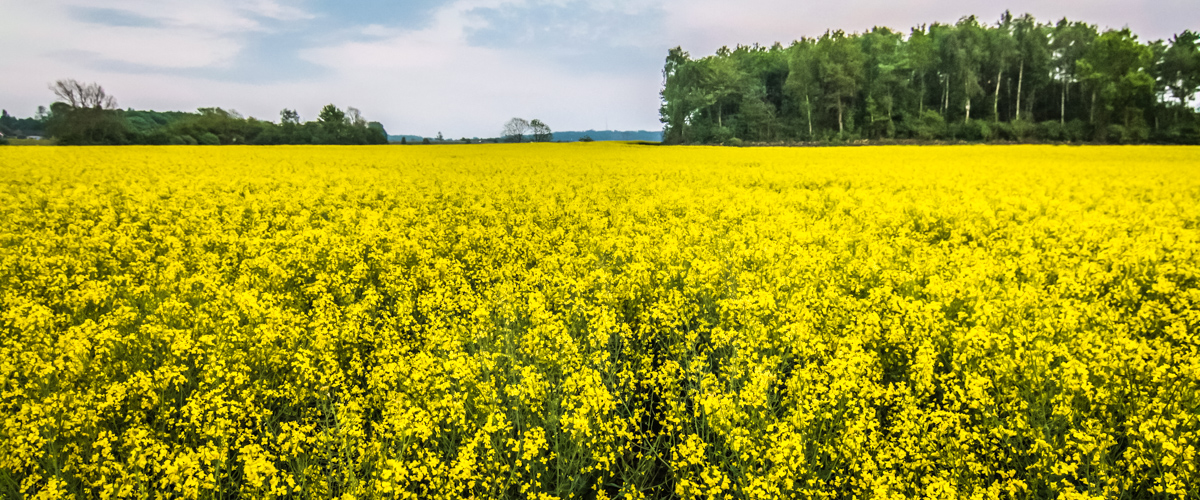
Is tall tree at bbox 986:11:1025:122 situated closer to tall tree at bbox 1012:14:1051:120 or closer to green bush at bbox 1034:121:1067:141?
tall tree at bbox 1012:14:1051:120

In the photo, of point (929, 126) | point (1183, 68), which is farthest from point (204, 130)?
point (1183, 68)

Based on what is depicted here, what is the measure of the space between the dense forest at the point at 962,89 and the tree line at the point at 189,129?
39904 mm

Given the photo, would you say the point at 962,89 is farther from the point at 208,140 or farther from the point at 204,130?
the point at 204,130

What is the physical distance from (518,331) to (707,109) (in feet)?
222

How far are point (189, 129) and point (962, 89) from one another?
81619 millimetres

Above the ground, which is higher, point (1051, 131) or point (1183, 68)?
point (1183, 68)

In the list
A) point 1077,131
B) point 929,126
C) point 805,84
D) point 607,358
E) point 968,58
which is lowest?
point 607,358

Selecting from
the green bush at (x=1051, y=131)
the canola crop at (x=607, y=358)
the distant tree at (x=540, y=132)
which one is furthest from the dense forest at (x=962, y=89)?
the canola crop at (x=607, y=358)

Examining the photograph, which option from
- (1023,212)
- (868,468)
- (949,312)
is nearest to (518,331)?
(868,468)

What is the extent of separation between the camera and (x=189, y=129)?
53.1 m

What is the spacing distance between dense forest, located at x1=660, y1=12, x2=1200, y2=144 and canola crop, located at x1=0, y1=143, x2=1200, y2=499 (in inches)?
1970

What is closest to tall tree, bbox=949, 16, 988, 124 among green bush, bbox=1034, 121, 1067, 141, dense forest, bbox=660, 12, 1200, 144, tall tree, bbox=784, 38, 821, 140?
dense forest, bbox=660, 12, 1200, 144

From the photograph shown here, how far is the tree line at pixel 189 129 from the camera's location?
156ft

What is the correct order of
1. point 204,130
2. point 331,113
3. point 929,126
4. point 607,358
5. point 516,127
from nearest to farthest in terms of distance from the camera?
1. point 607,358
2. point 929,126
3. point 204,130
4. point 331,113
5. point 516,127
